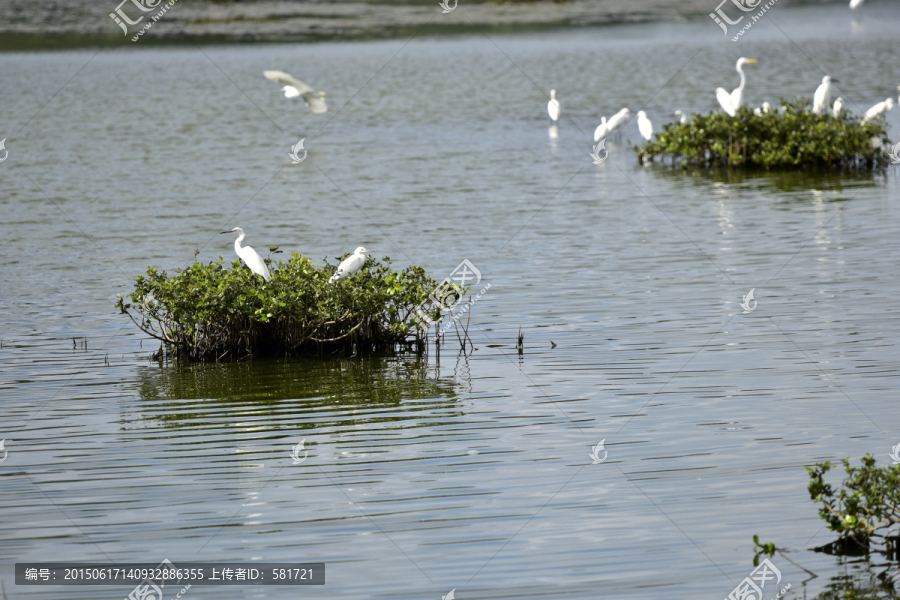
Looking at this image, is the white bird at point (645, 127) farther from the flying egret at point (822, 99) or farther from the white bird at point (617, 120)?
the flying egret at point (822, 99)

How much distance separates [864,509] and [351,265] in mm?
6011

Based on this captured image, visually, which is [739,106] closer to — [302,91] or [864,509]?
[302,91]

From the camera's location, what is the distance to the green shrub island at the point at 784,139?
2198 centimetres

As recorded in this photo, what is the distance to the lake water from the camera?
6.82m

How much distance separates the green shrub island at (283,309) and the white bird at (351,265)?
0.21 feet

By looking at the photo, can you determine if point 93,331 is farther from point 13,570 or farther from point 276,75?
point 13,570

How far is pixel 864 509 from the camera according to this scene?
621 centimetres

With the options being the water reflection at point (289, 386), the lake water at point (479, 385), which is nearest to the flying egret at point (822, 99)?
the lake water at point (479, 385)

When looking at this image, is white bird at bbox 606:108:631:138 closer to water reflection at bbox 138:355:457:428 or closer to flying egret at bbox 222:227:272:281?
water reflection at bbox 138:355:457:428

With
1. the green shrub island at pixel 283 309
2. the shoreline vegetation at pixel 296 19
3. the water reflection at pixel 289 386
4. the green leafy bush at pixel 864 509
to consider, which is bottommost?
the green leafy bush at pixel 864 509

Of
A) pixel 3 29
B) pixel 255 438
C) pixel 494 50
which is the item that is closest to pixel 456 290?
pixel 255 438

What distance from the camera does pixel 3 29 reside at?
6656 centimetres

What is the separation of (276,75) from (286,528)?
997cm

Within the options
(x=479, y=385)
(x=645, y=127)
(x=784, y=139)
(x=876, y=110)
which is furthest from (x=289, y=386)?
(x=876, y=110)
